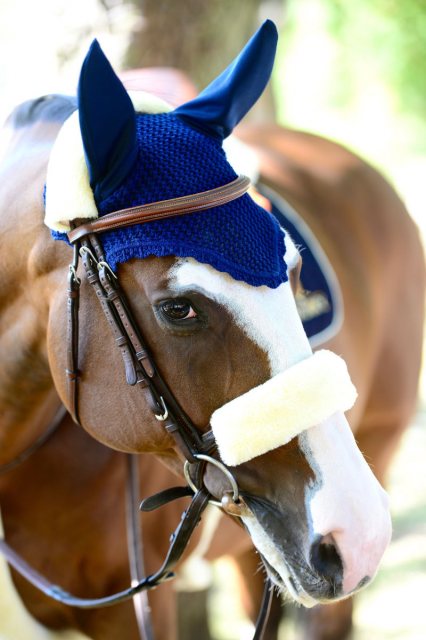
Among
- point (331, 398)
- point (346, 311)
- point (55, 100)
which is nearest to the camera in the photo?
point (331, 398)

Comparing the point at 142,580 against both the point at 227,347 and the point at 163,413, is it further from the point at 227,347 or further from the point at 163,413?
the point at 227,347

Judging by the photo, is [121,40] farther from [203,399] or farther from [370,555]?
[370,555]

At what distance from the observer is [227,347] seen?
4.33 ft

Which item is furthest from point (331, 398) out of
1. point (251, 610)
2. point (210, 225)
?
point (251, 610)

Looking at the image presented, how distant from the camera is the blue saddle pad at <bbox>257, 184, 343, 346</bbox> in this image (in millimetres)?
2475

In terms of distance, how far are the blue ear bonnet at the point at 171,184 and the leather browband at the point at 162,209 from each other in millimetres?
11

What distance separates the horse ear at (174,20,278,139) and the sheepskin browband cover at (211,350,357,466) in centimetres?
49

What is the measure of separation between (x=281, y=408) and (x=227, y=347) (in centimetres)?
14

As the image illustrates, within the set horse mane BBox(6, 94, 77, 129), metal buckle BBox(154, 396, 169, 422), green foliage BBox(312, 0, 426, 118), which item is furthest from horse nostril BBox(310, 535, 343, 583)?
green foliage BBox(312, 0, 426, 118)

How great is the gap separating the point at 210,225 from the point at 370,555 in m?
0.62

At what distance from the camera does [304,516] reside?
1.30 m

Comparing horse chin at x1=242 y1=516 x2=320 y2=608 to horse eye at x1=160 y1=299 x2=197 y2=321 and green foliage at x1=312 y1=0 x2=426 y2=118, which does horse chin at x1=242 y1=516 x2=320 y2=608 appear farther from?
green foliage at x1=312 y1=0 x2=426 y2=118

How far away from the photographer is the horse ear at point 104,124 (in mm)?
1242

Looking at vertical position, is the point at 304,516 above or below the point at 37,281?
below
